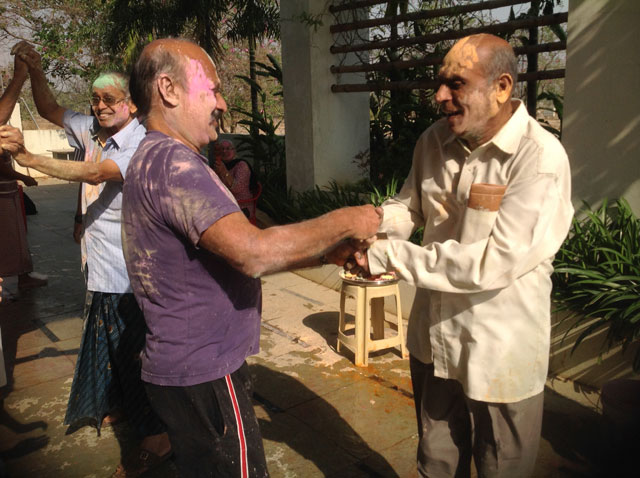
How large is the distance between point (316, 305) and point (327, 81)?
3059mm

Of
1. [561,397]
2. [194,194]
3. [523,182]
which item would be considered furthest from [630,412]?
[194,194]

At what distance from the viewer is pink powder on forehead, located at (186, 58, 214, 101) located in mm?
1816

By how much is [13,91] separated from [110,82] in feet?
2.34

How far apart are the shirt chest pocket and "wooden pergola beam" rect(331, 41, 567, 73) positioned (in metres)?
4.05

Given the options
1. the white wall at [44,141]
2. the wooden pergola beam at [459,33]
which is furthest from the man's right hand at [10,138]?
the white wall at [44,141]

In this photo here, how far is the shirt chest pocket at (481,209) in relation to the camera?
1.85 meters

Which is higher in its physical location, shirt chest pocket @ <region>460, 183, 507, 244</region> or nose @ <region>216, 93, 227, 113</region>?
nose @ <region>216, 93, 227, 113</region>

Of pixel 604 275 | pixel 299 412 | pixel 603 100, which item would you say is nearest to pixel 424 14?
pixel 603 100

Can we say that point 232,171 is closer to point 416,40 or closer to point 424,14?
point 416,40

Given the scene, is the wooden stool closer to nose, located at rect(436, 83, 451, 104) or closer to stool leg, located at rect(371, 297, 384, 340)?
stool leg, located at rect(371, 297, 384, 340)

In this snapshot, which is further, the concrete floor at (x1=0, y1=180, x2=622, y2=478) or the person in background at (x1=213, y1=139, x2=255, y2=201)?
the person in background at (x1=213, y1=139, x2=255, y2=201)

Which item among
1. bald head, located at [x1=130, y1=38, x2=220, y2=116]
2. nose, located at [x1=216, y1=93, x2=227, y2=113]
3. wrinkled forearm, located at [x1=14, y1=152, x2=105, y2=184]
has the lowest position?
wrinkled forearm, located at [x1=14, y1=152, x2=105, y2=184]

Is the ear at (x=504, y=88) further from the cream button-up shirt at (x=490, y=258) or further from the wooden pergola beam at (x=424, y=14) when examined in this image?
the wooden pergola beam at (x=424, y=14)

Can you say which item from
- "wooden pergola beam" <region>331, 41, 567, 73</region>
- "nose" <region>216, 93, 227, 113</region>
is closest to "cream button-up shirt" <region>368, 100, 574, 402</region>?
"nose" <region>216, 93, 227, 113</region>
